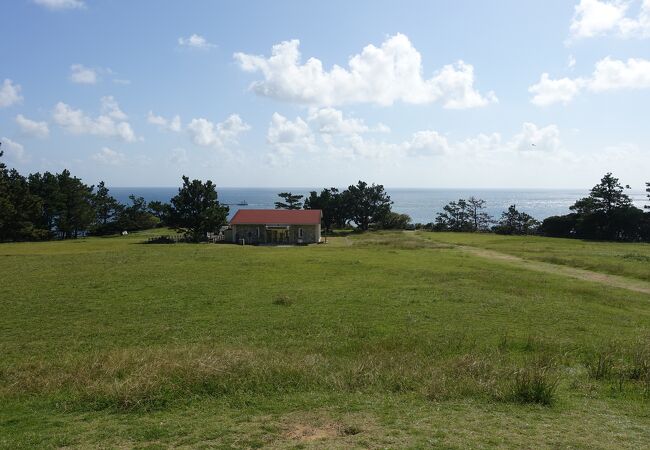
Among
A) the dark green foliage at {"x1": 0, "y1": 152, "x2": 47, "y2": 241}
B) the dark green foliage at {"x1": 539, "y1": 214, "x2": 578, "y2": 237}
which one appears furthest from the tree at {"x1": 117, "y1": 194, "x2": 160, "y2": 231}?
the dark green foliage at {"x1": 539, "y1": 214, "x2": 578, "y2": 237}

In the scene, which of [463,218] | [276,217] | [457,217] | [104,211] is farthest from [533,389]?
[104,211]

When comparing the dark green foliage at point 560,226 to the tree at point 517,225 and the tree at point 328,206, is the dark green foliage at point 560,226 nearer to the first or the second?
the tree at point 517,225

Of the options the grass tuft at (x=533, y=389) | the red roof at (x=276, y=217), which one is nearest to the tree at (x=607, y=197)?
the red roof at (x=276, y=217)

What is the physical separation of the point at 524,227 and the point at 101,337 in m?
79.5

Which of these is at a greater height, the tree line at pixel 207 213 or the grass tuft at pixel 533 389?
the tree line at pixel 207 213

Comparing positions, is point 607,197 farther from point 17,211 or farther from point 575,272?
point 17,211

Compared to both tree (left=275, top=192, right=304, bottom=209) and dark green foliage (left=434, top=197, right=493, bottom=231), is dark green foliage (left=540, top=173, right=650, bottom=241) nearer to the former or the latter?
dark green foliage (left=434, top=197, right=493, bottom=231)

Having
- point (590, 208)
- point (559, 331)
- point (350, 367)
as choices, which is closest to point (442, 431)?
point (350, 367)

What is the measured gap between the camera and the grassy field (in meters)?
8.02

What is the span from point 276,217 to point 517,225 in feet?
151

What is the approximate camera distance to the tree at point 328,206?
80.0 m

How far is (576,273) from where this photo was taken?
3484cm

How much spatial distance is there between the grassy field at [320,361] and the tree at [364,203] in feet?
171

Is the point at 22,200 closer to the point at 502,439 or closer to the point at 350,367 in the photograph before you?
the point at 350,367
